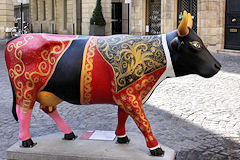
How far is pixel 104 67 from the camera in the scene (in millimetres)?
3389

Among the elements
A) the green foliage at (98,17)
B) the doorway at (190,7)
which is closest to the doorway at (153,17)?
the doorway at (190,7)

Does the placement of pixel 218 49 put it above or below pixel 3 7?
below

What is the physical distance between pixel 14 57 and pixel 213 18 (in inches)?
522

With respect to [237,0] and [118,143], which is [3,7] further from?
[118,143]

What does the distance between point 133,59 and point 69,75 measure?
2.20ft

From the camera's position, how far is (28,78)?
11.5 feet

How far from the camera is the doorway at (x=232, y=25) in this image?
14.8m

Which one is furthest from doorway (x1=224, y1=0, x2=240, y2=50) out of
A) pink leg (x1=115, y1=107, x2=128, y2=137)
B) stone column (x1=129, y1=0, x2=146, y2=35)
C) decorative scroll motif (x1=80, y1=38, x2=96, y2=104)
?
decorative scroll motif (x1=80, y1=38, x2=96, y2=104)

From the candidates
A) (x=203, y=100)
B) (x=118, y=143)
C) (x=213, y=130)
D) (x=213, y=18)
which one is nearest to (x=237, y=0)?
(x=213, y=18)

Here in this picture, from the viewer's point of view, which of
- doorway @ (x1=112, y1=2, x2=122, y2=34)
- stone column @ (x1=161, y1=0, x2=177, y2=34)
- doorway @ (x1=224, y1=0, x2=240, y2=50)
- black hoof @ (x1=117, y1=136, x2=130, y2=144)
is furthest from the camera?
doorway @ (x1=112, y1=2, x2=122, y2=34)

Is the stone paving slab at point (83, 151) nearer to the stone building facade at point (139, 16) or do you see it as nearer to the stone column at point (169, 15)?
the stone building facade at point (139, 16)

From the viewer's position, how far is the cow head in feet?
10.6

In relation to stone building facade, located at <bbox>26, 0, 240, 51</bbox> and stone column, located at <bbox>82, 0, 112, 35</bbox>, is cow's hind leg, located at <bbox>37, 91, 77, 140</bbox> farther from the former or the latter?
stone column, located at <bbox>82, 0, 112, 35</bbox>

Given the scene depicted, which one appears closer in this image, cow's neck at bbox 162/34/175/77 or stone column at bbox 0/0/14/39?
cow's neck at bbox 162/34/175/77
